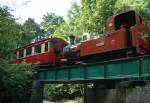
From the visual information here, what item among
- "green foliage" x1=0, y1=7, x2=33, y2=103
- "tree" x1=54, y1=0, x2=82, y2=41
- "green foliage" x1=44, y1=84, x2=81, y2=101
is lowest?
"green foliage" x1=44, y1=84, x2=81, y2=101

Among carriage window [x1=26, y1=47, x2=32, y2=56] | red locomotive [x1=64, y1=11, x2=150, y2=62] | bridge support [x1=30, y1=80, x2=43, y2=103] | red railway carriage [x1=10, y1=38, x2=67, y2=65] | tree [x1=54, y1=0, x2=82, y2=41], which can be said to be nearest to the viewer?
red locomotive [x1=64, y1=11, x2=150, y2=62]

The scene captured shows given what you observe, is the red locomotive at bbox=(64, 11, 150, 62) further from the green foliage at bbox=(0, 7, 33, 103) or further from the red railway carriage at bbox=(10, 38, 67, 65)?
the green foliage at bbox=(0, 7, 33, 103)

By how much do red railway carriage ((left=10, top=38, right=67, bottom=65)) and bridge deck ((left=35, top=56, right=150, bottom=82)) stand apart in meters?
0.99

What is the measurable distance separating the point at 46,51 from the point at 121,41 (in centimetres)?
1061

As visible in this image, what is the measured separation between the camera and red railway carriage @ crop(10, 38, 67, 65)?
33156 mm

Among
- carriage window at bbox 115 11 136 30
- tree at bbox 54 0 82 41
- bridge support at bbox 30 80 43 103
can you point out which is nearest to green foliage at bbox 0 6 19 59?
bridge support at bbox 30 80 43 103

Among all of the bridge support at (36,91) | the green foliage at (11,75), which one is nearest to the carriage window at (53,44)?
the green foliage at (11,75)

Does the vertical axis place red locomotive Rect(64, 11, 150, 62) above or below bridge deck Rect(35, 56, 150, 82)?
above

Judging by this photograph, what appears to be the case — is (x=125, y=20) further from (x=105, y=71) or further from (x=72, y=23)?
(x=72, y=23)

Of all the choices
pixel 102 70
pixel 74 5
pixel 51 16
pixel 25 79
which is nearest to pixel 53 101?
pixel 74 5

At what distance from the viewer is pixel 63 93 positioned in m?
52.9

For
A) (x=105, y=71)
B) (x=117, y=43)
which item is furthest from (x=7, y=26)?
(x=117, y=43)

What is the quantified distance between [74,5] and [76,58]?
26393 mm

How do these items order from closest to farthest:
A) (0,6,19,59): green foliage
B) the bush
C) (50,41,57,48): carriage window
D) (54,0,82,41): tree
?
(0,6,19,59): green foliage, the bush, (50,41,57,48): carriage window, (54,0,82,41): tree
